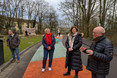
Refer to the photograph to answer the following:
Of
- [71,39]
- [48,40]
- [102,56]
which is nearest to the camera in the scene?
[102,56]

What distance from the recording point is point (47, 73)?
12.1 ft

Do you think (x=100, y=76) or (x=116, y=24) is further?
(x=116, y=24)

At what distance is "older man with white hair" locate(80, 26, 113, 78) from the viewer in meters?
1.89

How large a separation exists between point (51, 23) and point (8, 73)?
40.4 m

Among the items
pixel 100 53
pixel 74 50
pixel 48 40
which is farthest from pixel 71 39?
pixel 100 53

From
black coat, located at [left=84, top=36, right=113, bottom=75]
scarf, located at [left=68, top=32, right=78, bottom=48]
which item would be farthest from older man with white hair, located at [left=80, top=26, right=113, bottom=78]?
scarf, located at [left=68, top=32, right=78, bottom=48]

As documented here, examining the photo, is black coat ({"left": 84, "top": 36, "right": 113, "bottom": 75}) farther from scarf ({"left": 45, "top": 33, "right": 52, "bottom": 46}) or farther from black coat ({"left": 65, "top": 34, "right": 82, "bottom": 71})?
scarf ({"left": 45, "top": 33, "right": 52, "bottom": 46})

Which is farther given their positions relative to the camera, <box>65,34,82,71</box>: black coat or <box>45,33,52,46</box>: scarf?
<box>45,33,52,46</box>: scarf

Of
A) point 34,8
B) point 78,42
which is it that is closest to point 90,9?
point 78,42

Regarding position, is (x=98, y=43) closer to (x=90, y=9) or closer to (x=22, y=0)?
Answer: (x=90, y=9)

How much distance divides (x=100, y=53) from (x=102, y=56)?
79 millimetres

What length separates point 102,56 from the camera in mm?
1890

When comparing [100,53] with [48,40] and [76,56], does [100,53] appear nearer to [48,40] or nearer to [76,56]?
[76,56]

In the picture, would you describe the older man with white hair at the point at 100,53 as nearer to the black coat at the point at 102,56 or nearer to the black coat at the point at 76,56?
the black coat at the point at 102,56
